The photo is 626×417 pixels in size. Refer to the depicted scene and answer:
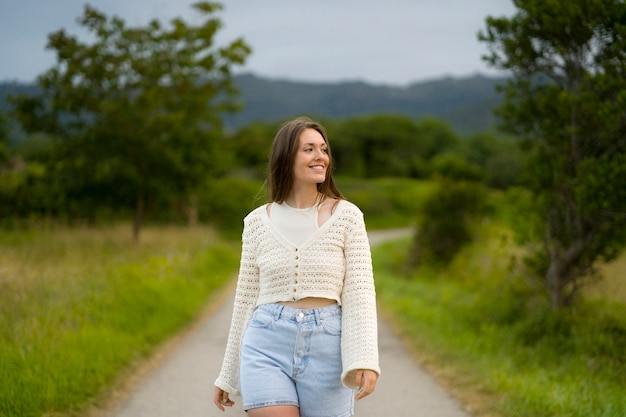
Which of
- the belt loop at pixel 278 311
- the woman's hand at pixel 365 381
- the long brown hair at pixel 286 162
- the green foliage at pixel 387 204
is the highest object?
the long brown hair at pixel 286 162

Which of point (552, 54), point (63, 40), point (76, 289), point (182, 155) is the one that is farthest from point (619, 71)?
point (63, 40)

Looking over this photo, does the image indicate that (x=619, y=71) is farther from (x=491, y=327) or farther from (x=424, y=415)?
(x=424, y=415)

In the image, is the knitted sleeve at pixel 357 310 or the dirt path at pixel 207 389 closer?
the knitted sleeve at pixel 357 310

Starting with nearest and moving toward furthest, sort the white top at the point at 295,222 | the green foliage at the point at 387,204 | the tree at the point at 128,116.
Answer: the white top at the point at 295,222
the tree at the point at 128,116
the green foliage at the point at 387,204

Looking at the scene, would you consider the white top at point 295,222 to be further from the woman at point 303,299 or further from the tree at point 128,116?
the tree at point 128,116

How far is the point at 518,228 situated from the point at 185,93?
12932mm

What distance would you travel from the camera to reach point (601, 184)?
8.01m

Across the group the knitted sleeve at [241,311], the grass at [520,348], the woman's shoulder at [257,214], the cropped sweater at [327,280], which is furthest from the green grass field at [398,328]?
the woman's shoulder at [257,214]

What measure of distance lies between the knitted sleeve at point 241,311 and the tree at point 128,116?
16674 mm

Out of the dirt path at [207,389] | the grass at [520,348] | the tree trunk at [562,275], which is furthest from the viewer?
the tree trunk at [562,275]

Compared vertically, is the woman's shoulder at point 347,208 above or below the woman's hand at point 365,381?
above

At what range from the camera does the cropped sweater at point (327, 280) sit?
334 centimetres

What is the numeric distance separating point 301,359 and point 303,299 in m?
0.28

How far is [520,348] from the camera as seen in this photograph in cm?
879
